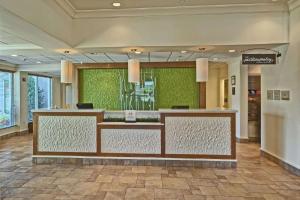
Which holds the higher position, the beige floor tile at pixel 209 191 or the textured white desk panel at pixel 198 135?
the textured white desk panel at pixel 198 135

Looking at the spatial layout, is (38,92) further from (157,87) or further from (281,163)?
(281,163)

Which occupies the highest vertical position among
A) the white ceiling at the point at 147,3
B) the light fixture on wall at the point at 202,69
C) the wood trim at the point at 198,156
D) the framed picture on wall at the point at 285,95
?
the white ceiling at the point at 147,3

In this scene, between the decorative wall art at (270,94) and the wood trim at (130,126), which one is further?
the decorative wall art at (270,94)

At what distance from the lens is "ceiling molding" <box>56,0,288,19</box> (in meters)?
5.08

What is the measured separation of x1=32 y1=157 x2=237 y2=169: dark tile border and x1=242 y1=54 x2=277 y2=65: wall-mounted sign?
218cm

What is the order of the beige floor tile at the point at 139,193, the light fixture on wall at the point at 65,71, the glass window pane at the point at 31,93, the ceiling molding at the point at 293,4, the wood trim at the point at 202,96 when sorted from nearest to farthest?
the beige floor tile at the point at 139,193, the ceiling molding at the point at 293,4, the light fixture on wall at the point at 65,71, the wood trim at the point at 202,96, the glass window pane at the point at 31,93

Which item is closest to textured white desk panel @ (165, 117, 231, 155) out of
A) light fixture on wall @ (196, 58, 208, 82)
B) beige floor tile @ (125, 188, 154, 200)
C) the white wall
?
light fixture on wall @ (196, 58, 208, 82)

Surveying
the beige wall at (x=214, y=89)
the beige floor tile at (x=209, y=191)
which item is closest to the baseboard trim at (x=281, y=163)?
the beige floor tile at (x=209, y=191)

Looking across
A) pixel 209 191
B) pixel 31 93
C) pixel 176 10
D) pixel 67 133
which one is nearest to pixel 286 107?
pixel 209 191

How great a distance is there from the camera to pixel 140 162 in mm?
5574

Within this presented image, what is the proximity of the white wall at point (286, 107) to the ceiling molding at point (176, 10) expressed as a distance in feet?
1.77

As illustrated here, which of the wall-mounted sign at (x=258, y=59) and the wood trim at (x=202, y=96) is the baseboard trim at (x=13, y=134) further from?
the wall-mounted sign at (x=258, y=59)

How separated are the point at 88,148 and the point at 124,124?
100 centimetres

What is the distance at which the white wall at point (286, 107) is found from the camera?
15.9 feet
